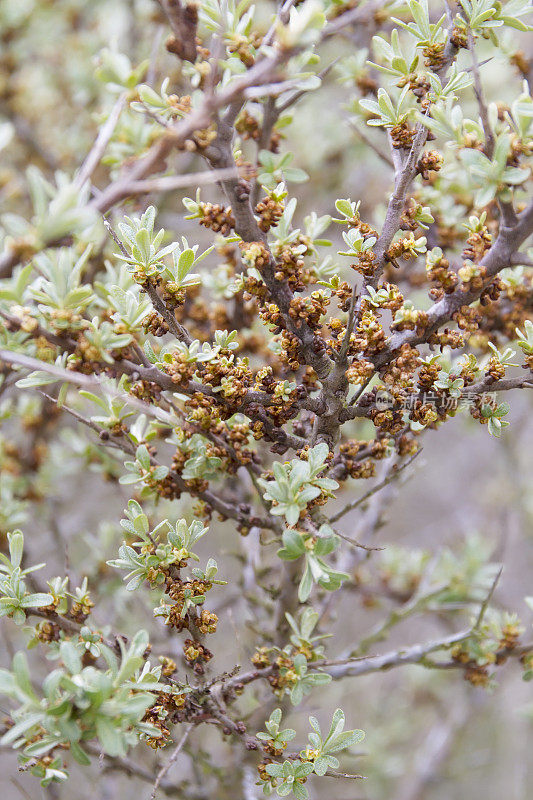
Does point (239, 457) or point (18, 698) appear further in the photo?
point (239, 457)

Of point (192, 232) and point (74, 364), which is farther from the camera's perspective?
point (192, 232)

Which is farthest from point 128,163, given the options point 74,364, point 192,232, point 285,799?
point 192,232

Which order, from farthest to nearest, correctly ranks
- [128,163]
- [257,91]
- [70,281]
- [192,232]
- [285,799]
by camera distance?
[192,232]
[285,799]
[128,163]
[70,281]
[257,91]

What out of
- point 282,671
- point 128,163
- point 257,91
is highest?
→ point 257,91

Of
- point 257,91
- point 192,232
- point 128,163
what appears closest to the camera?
point 257,91

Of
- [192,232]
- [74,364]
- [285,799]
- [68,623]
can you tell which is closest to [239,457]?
[74,364]

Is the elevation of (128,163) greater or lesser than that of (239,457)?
greater

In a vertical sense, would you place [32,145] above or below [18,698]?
above

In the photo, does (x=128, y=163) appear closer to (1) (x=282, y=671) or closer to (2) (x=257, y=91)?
(2) (x=257, y=91)

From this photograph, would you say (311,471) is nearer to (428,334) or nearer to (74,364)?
(428,334)
